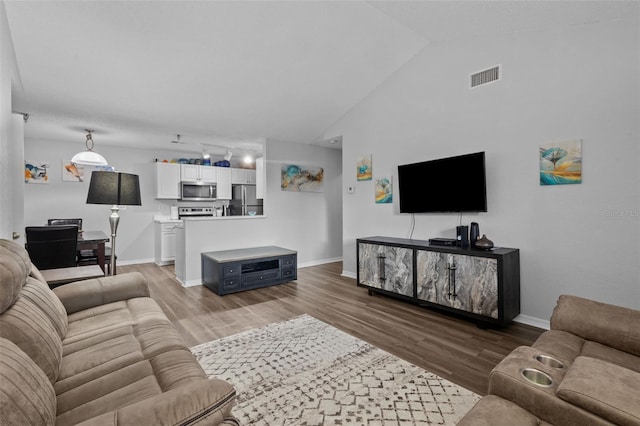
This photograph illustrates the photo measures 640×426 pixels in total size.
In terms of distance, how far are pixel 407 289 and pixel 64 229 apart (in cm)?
417

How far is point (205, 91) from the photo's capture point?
13.0ft

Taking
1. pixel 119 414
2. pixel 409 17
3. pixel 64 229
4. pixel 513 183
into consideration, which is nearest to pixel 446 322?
pixel 513 183

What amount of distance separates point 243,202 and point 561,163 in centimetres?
581

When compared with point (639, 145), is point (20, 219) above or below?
below

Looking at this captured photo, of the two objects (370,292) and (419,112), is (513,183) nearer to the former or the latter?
(419,112)

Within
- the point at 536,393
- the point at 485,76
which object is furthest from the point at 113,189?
the point at 485,76

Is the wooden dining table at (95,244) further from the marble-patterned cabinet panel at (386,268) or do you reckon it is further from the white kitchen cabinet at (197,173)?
the marble-patterned cabinet panel at (386,268)

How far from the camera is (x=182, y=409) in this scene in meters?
0.94

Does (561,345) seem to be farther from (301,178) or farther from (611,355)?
(301,178)

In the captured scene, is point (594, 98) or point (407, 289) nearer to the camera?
point (594, 98)

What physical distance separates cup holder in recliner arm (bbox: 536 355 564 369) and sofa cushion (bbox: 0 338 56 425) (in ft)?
6.40

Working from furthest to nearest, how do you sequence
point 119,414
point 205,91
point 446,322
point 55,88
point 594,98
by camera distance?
point 205,91, point 55,88, point 446,322, point 594,98, point 119,414

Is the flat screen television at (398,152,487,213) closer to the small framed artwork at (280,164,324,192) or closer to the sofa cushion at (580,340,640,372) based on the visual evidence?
the sofa cushion at (580,340,640,372)

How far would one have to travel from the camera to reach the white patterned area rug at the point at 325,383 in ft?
5.84
